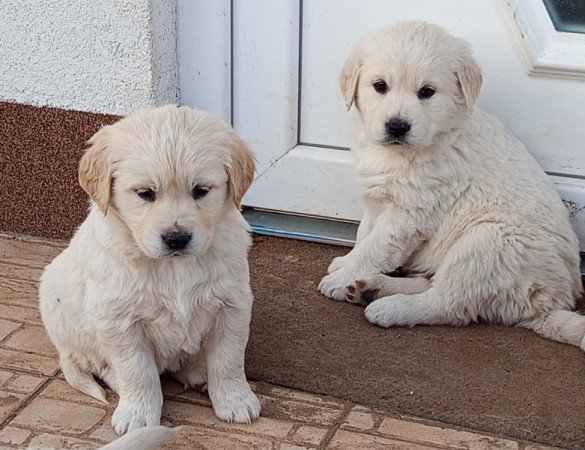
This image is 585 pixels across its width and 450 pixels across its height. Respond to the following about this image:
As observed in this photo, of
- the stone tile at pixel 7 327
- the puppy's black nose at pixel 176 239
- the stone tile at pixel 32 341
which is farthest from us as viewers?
the stone tile at pixel 7 327

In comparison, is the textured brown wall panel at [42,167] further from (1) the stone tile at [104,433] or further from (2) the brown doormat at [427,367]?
(1) the stone tile at [104,433]

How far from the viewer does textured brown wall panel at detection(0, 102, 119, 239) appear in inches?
183

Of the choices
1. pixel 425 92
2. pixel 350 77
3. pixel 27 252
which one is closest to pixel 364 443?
pixel 425 92

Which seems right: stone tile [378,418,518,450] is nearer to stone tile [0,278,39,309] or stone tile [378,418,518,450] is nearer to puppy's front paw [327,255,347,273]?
puppy's front paw [327,255,347,273]

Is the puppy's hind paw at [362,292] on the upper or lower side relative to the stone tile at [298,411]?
upper

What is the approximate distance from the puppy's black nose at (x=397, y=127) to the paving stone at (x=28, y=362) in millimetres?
1539

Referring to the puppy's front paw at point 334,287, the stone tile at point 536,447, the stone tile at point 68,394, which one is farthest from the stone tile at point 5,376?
the stone tile at point 536,447

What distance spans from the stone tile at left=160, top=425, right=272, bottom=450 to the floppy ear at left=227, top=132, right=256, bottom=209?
2.49ft

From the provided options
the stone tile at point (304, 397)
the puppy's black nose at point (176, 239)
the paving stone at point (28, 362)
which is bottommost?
the paving stone at point (28, 362)

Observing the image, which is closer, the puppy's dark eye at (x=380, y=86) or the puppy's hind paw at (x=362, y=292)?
the puppy's dark eye at (x=380, y=86)

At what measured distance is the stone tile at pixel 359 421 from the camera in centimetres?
337

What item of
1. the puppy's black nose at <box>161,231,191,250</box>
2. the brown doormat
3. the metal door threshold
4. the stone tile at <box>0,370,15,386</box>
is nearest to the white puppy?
the puppy's black nose at <box>161,231,191,250</box>

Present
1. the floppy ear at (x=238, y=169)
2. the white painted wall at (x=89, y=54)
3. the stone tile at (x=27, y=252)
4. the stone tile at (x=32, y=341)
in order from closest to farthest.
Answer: the floppy ear at (x=238, y=169), the stone tile at (x=32, y=341), the white painted wall at (x=89, y=54), the stone tile at (x=27, y=252)

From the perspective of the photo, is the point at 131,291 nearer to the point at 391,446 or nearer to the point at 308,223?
the point at 391,446
